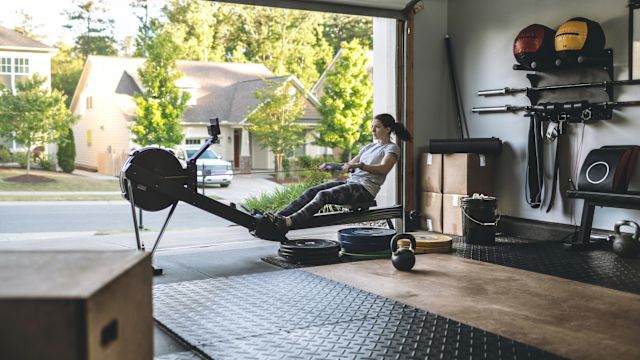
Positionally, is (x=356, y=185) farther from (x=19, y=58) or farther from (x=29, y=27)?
(x=29, y=27)

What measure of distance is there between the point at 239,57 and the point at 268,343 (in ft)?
52.5

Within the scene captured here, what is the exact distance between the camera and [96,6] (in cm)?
1578

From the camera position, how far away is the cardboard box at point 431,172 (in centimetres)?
687

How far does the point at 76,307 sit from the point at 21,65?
45.5 feet

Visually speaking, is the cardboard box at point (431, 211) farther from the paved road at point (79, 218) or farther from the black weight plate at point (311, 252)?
the paved road at point (79, 218)

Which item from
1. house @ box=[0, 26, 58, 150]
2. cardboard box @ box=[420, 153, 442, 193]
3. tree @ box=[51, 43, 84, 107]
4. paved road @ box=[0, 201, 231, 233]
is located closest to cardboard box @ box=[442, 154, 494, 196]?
cardboard box @ box=[420, 153, 442, 193]

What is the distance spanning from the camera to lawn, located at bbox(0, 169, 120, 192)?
13961 mm

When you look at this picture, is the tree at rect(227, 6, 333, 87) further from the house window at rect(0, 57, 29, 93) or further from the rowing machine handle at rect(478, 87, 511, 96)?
the rowing machine handle at rect(478, 87, 511, 96)

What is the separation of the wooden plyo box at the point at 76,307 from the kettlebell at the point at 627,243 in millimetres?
4465

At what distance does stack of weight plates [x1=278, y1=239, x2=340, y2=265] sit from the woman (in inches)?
7.9

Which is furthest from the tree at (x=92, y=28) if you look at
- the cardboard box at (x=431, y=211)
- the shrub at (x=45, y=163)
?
the cardboard box at (x=431, y=211)

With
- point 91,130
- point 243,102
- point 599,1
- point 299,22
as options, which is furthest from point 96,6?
point 599,1

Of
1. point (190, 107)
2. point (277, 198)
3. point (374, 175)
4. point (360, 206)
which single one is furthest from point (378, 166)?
point (190, 107)

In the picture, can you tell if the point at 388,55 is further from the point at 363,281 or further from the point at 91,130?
the point at 91,130
